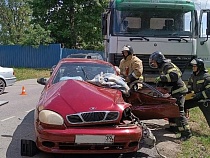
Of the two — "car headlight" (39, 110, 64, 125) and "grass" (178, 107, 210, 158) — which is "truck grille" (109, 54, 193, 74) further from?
"car headlight" (39, 110, 64, 125)

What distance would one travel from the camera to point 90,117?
5.21 metres

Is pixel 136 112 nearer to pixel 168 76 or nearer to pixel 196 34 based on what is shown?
pixel 168 76

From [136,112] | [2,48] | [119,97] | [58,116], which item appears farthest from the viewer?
[2,48]

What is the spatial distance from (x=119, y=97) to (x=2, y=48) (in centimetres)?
2633

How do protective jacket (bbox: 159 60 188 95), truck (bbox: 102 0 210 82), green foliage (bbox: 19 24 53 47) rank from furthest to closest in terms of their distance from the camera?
green foliage (bbox: 19 24 53 47) → truck (bbox: 102 0 210 82) → protective jacket (bbox: 159 60 188 95)

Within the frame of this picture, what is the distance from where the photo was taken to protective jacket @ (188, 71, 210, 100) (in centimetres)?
754

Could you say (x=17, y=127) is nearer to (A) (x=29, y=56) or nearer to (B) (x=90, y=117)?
(B) (x=90, y=117)

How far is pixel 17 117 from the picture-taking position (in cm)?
923

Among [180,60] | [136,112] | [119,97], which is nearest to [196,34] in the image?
[180,60]

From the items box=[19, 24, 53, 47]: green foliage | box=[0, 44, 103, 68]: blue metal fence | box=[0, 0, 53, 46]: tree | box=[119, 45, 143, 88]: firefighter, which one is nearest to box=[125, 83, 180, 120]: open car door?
box=[119, 45, 143, 88]: firefighter

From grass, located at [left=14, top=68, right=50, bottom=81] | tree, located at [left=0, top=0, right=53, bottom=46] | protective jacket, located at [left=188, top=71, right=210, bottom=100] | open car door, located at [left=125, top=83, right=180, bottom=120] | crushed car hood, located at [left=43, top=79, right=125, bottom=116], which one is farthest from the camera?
tree, located at [left=0, top=0, right=53, bottom=46]

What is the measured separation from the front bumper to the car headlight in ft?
0.39

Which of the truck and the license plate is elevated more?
the truck

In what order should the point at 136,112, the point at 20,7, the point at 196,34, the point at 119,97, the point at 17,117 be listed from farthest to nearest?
the point at 20,7 → the point at 196,34 → the point at 17,117 → the point at 136,112 → the point at 119,97
